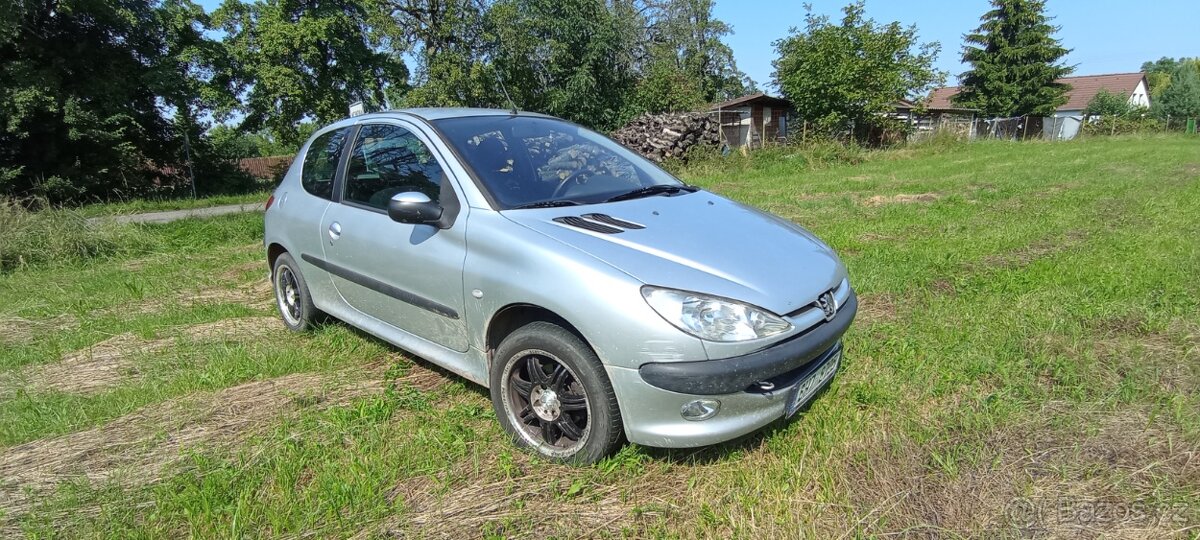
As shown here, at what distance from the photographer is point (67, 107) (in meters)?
17.5

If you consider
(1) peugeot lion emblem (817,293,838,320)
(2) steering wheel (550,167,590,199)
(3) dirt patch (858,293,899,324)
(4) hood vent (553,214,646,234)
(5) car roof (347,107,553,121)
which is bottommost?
(3) dirt patch (858,293,899,324)

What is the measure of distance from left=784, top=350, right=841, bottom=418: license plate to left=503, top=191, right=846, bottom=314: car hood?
335mm

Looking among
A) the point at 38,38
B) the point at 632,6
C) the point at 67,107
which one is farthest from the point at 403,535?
the point at 632,6

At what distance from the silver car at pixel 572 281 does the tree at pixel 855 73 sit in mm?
21329

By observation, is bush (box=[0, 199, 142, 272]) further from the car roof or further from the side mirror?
the side mirror

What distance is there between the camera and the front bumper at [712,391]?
224cm

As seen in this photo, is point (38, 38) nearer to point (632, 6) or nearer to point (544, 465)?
point (544, 465)

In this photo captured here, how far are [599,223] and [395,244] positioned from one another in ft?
3.61

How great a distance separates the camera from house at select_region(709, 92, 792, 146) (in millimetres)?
26203

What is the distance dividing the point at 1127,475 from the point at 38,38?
25.0 metres

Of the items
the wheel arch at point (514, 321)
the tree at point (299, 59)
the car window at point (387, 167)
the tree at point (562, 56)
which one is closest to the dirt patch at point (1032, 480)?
the wheel arch at point (514, 321)

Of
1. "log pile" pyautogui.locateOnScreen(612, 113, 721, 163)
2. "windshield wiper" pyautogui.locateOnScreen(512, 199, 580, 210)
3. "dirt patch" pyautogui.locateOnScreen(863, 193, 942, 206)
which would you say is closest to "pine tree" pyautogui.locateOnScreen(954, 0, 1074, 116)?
"log pile" pyautogui.locateOnScreen(612, 113, 721, 163)

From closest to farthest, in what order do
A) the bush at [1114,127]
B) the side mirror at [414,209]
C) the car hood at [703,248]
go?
the car hood at [703,248], the side mirror at [414,209], the bush at [1114,127]

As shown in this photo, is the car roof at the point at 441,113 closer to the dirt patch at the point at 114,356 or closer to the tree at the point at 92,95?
the dirt patch at the point at 114,356
